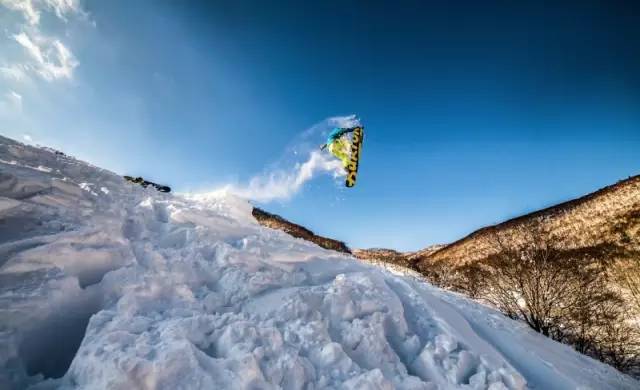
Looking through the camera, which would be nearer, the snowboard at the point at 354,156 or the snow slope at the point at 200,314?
the snow slope at the point at 200,314

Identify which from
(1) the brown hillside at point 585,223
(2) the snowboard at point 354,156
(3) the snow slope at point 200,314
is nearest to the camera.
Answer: (3) the snow slope at point 200,314

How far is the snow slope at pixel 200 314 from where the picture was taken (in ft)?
11.7

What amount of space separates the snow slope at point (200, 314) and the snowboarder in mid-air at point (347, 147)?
7118mm

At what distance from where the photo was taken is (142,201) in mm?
7918

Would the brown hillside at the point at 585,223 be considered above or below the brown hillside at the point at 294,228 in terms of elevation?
above

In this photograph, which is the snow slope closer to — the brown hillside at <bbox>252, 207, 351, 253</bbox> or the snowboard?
the snowboard

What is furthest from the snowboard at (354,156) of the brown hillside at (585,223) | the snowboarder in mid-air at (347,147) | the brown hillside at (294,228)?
the brown hillside at (294,228)

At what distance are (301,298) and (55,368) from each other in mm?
3088

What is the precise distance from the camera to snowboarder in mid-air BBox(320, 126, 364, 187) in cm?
1435

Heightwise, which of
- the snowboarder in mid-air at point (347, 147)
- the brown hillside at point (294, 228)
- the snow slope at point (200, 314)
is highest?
the snowboarder in mid-air at point (347, 147)

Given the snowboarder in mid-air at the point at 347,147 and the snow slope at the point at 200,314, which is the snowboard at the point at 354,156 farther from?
the snow slope at the point at 200,314

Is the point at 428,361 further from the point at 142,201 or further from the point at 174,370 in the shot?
the point at 142,201

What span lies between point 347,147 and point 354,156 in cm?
71

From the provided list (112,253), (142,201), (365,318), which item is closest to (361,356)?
(365,318)
